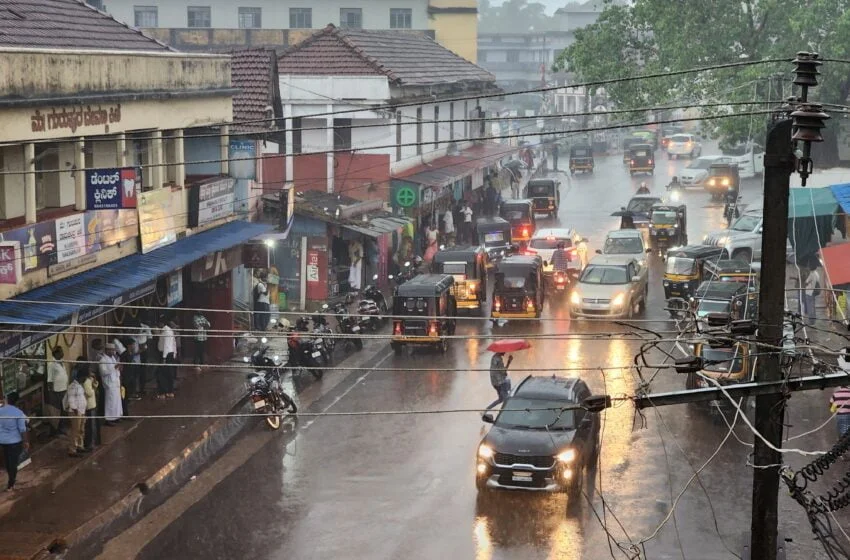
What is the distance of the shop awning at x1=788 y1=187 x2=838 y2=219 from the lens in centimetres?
3725

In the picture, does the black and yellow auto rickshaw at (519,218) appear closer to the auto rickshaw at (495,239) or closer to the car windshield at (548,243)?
the auto rickshaw at (495,239)

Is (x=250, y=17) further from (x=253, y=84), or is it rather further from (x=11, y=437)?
(x=11, y=437)

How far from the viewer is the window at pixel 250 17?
243 ft

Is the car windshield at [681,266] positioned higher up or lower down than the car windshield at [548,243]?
lower down

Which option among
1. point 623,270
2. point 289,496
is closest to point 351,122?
point 623,270

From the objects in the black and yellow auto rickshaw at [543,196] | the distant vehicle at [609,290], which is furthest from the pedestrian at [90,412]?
the black and yellow auto rickshaw at [543,196]

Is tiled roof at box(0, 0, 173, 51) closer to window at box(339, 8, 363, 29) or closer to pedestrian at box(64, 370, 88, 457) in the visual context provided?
pedestrian at box(64, 370, 88, 457)

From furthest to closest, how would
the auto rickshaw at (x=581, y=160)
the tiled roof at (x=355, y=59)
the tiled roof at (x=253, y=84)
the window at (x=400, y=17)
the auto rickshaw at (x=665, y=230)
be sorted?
the auto rickshaw at (x=581, y=160) → the window at (x=400, y=17) → the auto rickshaw at (x=665, y=230) → the tiled roof at (x=355, y=59) → the tiled roof at (x=253, y=84)

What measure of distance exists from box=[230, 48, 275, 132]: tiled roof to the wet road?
30.2 feet

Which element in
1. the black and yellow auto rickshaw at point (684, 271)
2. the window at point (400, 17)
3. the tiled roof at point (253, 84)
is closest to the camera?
the tiled roof at point (253, 84)

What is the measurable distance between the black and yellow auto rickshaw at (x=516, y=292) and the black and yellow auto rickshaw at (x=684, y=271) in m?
4.59

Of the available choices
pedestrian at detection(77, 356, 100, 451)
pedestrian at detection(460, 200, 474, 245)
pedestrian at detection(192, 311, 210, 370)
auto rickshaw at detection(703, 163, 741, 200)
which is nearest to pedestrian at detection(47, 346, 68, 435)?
pedestrian at detection(77, 356, 100, 451)

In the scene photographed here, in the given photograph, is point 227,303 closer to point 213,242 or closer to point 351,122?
point 213,242

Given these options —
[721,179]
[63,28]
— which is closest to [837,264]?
[63,28]
